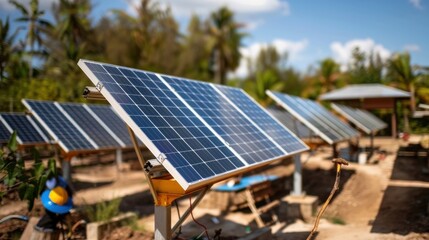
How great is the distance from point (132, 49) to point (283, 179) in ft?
96.8

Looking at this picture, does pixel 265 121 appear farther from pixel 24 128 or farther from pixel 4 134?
pixel 24 128

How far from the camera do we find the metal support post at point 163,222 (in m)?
6.48

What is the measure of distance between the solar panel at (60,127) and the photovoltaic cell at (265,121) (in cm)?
556

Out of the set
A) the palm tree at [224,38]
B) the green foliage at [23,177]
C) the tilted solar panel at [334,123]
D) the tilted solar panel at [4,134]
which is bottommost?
the tilted solar panel at [334,123]

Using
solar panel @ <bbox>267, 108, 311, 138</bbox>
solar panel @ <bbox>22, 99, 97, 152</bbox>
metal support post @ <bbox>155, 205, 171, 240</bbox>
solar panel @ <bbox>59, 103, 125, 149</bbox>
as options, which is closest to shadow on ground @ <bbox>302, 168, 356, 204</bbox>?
solar panel @ <bbox>267, 108, 311, 138</bbox>

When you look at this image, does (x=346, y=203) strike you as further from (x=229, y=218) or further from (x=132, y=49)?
(x=132, y=49)

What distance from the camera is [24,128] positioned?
1559 centimetres

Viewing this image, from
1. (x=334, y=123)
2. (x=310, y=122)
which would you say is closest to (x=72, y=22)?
(x=334, y=123)

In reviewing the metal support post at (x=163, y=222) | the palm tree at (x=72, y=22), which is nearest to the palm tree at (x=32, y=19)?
the palm tree at (x=72, y=22)

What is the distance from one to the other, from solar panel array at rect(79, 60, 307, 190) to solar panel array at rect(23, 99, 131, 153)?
19.0ft

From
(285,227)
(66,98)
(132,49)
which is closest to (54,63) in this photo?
(132,49)

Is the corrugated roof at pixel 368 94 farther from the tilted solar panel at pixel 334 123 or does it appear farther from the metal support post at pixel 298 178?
the metal support post at pixel 298 178

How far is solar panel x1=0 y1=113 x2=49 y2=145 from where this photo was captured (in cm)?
1469

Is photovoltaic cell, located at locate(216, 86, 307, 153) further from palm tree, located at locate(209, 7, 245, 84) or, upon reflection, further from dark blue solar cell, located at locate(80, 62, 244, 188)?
palm tree, located at locate(209, 7, 245, 84)
